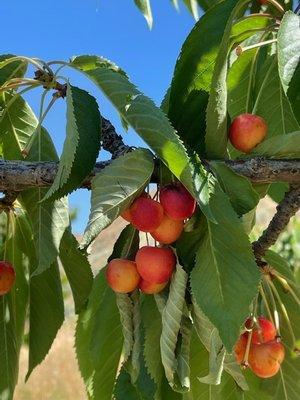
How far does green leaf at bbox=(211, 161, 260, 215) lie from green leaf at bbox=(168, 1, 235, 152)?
117mm

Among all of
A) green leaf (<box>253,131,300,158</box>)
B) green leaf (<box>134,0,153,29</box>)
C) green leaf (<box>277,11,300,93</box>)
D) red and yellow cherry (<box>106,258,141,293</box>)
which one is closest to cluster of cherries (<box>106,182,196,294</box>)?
red and yellow cherry (<box>106,258,141,293</box>)

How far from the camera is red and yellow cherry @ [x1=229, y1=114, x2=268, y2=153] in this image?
904 millimetres

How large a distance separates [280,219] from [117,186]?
0.36m

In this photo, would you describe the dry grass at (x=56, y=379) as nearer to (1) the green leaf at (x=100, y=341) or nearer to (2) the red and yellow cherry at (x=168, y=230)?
(1) the green leaf at (x=100, y=341)

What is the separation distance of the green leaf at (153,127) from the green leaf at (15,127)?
0.39 metres

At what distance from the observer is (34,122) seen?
1.36 meters

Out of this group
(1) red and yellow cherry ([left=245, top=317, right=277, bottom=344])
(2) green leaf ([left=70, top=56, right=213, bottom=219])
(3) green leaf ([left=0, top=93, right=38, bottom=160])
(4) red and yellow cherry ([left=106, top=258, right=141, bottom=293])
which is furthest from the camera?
(3) green leaf ([left=0, top=93, right=38, bottom=160])

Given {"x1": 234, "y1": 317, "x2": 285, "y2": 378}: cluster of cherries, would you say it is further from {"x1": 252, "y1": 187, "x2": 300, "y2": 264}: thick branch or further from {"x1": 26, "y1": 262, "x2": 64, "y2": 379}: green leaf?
{"x1": 26, "y1": 262, "x2": 64, "y2": 379}: green leaf

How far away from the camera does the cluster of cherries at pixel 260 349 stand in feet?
3.35

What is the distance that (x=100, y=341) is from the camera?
1.22m

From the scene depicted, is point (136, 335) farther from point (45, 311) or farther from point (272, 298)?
point (45, 311)

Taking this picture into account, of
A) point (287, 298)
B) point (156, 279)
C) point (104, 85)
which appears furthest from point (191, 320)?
point (287, 298)

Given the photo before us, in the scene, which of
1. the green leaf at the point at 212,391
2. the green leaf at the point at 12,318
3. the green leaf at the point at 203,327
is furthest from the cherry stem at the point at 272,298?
the green leaf at the point at 12,318

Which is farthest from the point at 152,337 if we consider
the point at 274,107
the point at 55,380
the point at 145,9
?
the point at 55,380
